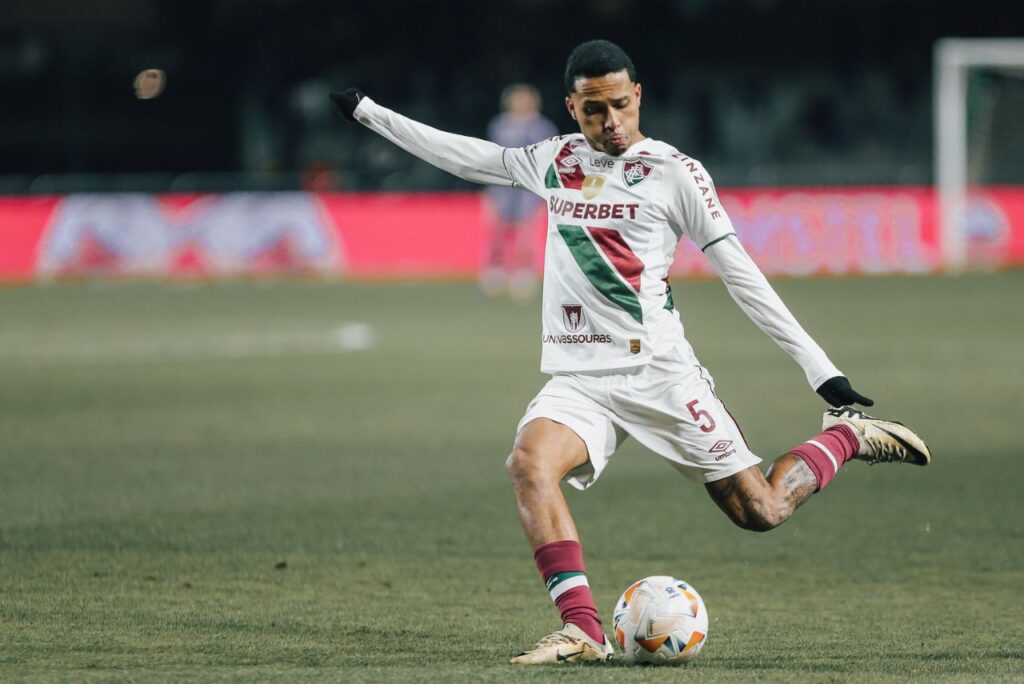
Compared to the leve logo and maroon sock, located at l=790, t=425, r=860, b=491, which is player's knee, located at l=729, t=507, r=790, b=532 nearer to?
maroon sock, located at l=790, t=425, r=860, b=491

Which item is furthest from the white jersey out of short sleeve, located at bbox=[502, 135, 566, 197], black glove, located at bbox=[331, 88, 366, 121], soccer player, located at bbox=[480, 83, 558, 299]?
soccer player, located at bbox=[480, 83, 558, 299]

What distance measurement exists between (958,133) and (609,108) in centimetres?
2324

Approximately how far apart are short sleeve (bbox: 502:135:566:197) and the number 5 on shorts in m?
0.89

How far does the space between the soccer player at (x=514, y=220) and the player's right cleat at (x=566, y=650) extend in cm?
1696

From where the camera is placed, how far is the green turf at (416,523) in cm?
558

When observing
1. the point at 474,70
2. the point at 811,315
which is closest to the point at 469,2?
the point at 474,70

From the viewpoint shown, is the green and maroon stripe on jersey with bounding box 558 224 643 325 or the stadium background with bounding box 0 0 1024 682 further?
the stadium background with bounding box 0 0 1024 682

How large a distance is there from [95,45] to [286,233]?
7.59 metres

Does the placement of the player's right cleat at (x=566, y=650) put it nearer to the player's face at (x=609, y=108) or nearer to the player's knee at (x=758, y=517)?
the player's knee at (x=758, y=517)

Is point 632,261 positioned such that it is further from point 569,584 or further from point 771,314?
point 569,584

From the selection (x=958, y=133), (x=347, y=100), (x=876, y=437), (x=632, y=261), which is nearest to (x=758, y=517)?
(x=876, y=437)

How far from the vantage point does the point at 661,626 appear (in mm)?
5301

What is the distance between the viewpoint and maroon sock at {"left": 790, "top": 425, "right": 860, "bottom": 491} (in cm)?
606

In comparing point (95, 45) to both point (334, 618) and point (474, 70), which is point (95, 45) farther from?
point (334, 618)
